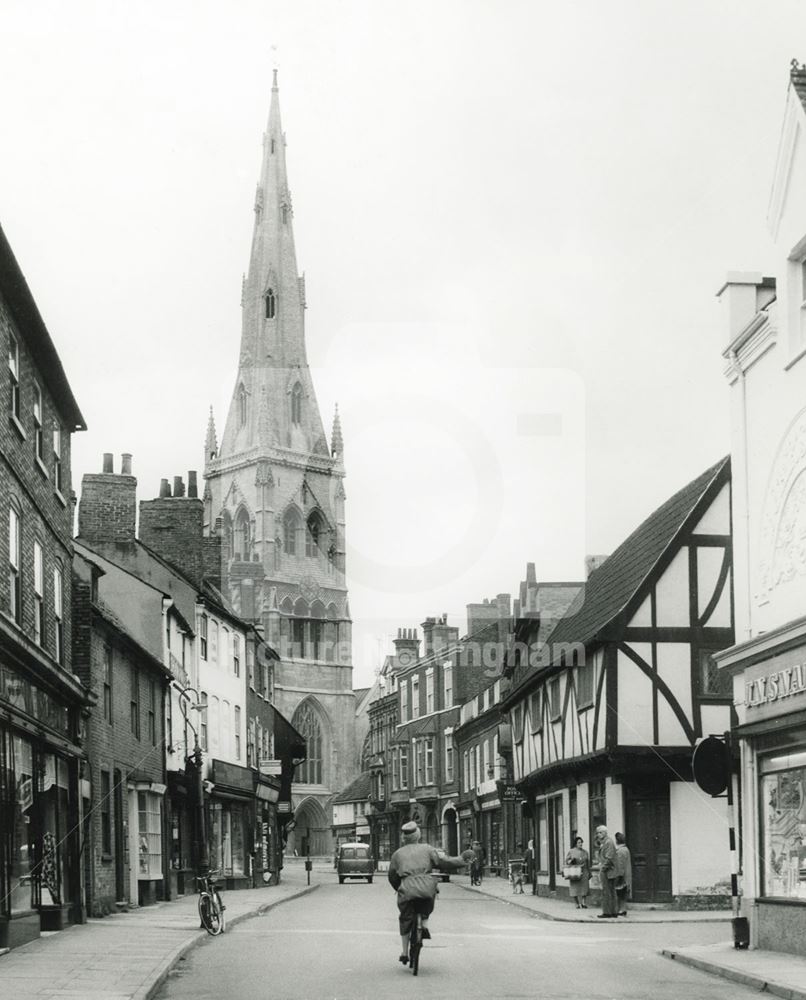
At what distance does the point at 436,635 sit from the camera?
78312mm

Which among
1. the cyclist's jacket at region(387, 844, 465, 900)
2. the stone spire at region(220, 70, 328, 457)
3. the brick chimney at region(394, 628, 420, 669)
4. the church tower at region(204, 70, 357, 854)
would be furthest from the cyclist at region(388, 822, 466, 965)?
the stone spire at region(220, 70, 328, 457)

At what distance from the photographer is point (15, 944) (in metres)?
18.7

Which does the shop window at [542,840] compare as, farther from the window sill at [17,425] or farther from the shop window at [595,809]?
the window sill at [17,425]

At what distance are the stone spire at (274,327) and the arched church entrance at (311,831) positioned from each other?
29638mm

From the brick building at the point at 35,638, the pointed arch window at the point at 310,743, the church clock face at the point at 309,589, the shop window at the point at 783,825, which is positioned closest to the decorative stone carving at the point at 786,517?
the shop window at the point at 783,825

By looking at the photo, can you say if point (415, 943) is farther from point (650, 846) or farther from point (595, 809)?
point (595, 809)

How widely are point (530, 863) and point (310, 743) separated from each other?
252ft

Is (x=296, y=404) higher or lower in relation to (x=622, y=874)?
higher

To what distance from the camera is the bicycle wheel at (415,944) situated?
15.3m

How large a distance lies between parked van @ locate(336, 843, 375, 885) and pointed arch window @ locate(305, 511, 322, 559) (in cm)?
6413

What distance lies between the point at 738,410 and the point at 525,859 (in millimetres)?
24995

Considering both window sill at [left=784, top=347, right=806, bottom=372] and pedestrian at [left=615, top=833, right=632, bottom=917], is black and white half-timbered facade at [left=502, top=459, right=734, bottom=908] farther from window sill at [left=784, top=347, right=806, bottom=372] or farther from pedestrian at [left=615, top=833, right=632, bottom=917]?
window sill at [left=784, top=347, right=806, bottom=372]

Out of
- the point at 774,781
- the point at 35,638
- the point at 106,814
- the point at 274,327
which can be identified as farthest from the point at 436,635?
the point at 774,781

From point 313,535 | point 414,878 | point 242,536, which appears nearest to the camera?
point 414,878
